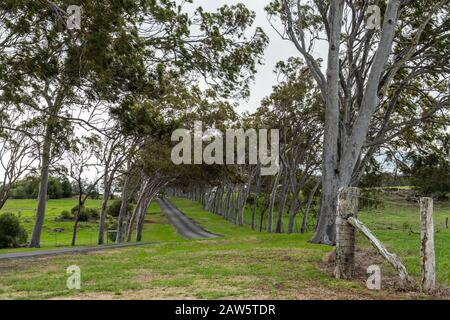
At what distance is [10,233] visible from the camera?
1436 inches

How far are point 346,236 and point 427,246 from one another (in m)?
1.84

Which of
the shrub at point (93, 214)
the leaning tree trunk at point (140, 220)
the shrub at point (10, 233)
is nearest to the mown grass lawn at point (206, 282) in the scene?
the shrub at point (10, 233)

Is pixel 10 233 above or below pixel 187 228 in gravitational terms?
above

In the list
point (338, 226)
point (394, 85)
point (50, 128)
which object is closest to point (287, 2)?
point (394, 85)

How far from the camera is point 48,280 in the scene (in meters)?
10.0

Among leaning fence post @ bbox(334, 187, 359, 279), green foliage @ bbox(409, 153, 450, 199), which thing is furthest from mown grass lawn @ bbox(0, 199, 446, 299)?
green foliage @ bbox(409, 153, 450, 199)

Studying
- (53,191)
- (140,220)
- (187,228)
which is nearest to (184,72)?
(140,220)

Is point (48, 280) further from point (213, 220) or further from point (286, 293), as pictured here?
point (213, 220)

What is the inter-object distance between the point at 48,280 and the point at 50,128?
11.7 m

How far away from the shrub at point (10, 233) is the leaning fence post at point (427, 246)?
113ft

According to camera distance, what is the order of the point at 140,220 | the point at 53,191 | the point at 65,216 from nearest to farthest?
the point at 140,220
the point at 65,216
the point at 53,191

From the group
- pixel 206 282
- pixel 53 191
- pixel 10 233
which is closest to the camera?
pixel 206 282

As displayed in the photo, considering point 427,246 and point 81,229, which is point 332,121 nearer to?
point 427,246

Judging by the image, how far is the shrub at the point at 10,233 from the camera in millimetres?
35438
